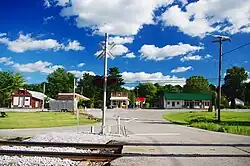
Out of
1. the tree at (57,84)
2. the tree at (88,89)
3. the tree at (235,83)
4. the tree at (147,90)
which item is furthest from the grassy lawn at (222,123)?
the tree at (235,83)

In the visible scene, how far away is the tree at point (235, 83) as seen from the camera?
126 m

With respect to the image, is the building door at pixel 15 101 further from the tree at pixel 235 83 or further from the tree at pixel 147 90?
the tree at pixel 235 83

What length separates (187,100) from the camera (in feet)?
324

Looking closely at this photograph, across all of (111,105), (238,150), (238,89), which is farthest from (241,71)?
(238,150)

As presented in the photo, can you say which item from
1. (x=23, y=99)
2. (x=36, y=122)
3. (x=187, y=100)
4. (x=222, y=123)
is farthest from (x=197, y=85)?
(x=36, y=122)

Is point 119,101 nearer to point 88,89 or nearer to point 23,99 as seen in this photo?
point 23,99

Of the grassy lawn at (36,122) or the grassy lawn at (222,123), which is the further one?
the grassy lawn at (36,122)

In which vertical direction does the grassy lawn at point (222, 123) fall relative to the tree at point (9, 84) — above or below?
below

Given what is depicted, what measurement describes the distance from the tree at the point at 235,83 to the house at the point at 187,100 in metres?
30.3

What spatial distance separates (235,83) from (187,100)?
3759 centimetres

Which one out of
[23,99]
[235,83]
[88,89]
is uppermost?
[235,83]

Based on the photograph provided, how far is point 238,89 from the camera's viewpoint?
418ft

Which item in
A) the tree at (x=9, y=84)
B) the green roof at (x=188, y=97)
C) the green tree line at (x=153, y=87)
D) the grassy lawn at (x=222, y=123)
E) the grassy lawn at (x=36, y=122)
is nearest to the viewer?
the grassy lawn at (x=222, y=123)

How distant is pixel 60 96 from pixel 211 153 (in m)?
91.8
